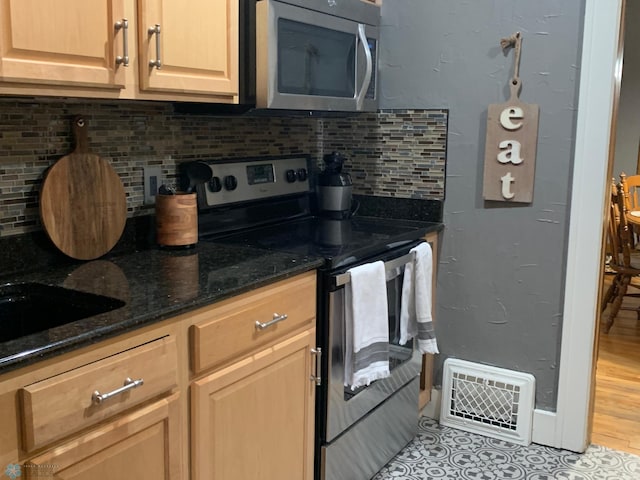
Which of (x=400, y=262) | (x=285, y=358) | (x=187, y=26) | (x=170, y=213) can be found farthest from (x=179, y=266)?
(x=400, y=262)

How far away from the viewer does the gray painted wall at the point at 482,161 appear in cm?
243

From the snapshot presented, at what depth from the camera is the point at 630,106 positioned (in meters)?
6.00

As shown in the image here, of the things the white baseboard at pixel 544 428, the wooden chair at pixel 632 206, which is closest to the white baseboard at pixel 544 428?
the white baseboard at pixel 544 428

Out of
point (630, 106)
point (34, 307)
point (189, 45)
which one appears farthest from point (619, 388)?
point (630, 106)

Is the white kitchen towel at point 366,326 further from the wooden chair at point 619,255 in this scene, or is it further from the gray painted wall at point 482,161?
the wooden chair at point 619,255

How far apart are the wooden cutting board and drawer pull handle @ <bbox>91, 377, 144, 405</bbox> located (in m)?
0.64

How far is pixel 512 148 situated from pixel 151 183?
1.34 metres

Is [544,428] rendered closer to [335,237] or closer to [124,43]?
→ [335,237]

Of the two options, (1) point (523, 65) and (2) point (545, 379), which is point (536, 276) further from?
(1) point (523, 65)

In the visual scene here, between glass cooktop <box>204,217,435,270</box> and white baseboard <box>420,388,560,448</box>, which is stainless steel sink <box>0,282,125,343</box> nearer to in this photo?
glass cooktop <box>204,217,435,270</box>

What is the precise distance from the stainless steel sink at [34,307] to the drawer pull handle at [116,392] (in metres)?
0.30

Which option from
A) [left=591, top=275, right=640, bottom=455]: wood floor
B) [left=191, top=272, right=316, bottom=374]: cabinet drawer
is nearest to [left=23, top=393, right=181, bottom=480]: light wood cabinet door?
[left=191, top=272, right=316, bottom=374]: cabinet drawer

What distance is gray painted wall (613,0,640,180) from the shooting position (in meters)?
5.97

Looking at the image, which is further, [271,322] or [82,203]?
[82,203]
